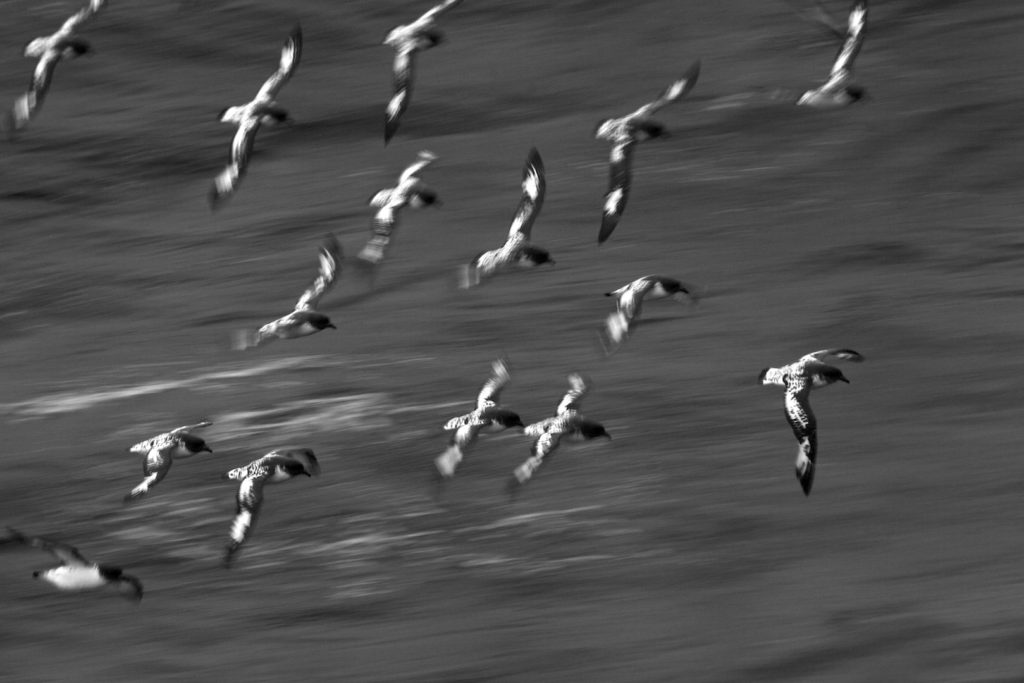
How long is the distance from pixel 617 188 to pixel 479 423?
12.8 ft

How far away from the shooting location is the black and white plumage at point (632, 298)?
21.8 metres

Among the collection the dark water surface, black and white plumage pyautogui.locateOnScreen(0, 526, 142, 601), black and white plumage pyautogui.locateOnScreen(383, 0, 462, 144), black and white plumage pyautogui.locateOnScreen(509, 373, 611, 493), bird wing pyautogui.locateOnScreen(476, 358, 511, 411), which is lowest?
the dark water surface

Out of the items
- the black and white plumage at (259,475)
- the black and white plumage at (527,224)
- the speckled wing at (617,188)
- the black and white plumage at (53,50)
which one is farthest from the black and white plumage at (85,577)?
the black and white plumage at (53,50)

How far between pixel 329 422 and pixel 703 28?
1718cm

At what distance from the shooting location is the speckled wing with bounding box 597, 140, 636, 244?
22.9 metres

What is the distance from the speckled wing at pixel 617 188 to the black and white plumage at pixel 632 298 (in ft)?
2.23

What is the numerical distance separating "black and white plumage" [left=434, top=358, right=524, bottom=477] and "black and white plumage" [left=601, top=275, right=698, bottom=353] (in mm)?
1637

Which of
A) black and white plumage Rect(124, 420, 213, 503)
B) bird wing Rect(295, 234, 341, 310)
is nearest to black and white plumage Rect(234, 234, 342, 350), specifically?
bird wing Rect(295, 234, 341, 310)

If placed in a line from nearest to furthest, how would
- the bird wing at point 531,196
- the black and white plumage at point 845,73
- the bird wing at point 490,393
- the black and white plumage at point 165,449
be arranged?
1. the bird wing at point 490,393
2. the black and white plumage at point 165,449
3. the bird wing at point 531,196
4. the black and white plumage at point 845,73

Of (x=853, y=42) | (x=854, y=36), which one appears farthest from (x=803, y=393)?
(x=854, y=36)

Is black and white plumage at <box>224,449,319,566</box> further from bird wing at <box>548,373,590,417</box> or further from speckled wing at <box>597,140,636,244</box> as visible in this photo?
speckled wing at <box>597,140,636,244</box>

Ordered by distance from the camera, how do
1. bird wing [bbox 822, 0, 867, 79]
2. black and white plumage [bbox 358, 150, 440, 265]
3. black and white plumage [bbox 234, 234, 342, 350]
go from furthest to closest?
bird wing [bbox 822, 0, 867, 79]
black and white plumage [bbox 358, 150, 440, 265]
black and white plumage [bbox 234, 234, 342, 350]

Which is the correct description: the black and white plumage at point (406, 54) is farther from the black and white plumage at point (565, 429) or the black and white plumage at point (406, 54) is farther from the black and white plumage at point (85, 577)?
the black and white plumage at point (85, 577)

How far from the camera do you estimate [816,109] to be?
3559 cm
